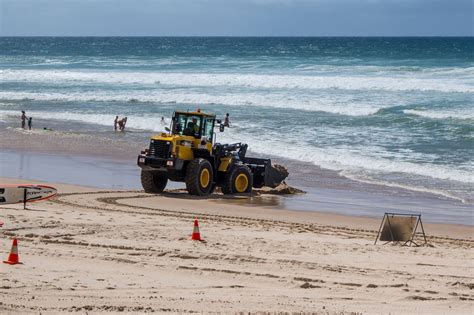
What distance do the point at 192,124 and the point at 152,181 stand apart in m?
1.61

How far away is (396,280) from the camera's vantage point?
11.8m

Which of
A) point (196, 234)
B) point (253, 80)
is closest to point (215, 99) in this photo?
point (253, 80)

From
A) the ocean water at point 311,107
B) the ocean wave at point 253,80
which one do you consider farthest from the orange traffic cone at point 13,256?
the ocean wave at point 253,80

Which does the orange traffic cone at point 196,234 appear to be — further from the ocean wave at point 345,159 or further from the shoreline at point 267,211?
the ocean wave at point 345,159

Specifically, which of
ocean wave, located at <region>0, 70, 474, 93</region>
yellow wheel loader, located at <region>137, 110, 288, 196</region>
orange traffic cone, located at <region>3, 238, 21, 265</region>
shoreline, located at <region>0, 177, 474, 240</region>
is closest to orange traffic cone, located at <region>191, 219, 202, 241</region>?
orange traffic cone, located at <region>3, 238, 21, 265</region>

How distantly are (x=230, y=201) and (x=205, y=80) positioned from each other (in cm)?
4195

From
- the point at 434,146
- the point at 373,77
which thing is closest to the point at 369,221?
the point at 434,146

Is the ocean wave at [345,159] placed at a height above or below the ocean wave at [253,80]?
below

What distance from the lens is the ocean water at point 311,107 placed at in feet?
85.1

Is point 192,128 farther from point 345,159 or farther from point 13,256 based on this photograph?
point 13,256

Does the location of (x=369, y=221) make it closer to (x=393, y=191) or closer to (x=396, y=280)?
(x=393, y=191)

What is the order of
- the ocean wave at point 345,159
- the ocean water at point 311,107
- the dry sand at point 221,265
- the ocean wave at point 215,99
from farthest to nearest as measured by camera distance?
the ocean wave at point 215,99 → the ocean water at point 311,107 → the ocean wave at point 345,159 → the dry sand at point 221,265

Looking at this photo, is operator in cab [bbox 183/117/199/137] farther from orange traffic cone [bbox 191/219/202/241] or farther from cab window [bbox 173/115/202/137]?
orange traffic cone [bbox 191/219/202/241]

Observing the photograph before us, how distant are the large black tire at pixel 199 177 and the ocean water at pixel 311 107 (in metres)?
4.66
